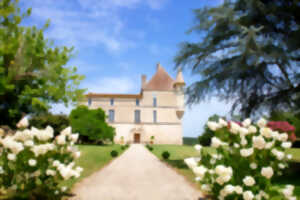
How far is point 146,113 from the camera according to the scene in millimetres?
40562

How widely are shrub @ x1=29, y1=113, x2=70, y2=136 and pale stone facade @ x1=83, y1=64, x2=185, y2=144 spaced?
20.5 m

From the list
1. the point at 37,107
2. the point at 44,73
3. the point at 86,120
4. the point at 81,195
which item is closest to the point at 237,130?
the point at 81,195

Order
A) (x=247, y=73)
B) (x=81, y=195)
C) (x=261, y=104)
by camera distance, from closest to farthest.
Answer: (x=81, y=195)
(x=247, y=73)
(x=261, y=104)

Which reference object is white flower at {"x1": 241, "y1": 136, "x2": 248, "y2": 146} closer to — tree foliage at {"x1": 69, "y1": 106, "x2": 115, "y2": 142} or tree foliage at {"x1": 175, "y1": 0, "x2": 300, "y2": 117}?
tree foliage at {"x1": 175, "y1": 0, "x2": 300, "y2": 117}

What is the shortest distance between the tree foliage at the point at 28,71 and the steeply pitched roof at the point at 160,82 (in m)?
24.2

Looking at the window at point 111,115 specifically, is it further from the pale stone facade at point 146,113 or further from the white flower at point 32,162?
the white flower at point 32,162

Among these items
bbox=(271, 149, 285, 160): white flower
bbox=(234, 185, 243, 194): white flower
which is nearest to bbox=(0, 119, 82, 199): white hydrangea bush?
bbox=(234, 185, 243, 194): white flower

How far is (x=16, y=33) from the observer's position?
15.7m

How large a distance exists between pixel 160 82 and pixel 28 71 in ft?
91.1

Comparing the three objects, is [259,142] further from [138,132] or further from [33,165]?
[138,132]

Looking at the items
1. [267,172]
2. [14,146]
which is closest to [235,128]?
[267,172]

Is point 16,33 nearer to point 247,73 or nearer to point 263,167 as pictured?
point 247,73

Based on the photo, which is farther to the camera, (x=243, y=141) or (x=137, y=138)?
(x=137, y=138)

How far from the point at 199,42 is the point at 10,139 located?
29.4 feet
